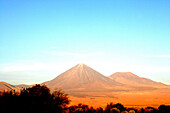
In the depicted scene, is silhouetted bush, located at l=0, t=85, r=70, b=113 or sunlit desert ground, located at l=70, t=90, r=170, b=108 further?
sunlit desert ground, located at l=70, t=90, r=170, b=108

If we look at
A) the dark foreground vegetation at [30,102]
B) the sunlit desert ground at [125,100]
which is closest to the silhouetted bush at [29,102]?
the dark foreground vegetation at [30,102]

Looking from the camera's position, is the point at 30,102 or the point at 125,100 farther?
the point at 125,100

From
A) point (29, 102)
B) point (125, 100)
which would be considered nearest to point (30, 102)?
point (29, 102)

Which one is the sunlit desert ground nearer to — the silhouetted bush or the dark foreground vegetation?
the dark foreground vegetation

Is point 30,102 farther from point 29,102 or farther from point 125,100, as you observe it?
point 125,100

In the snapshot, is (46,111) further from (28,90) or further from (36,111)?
(28,90)

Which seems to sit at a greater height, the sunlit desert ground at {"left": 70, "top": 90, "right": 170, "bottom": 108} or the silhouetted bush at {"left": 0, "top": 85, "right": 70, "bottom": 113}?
the silhouetted bush at {"left": 0, "top": 85, "right": 70, "bottom": 113}

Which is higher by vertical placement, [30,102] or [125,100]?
→ [30,102]

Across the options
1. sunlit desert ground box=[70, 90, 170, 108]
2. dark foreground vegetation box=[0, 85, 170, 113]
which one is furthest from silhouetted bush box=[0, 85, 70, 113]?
sunlit desert ground box=[70, 90, 170, 108]

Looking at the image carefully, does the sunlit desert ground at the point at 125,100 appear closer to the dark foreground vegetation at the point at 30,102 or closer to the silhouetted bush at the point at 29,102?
the dark foreground vegetation at the point at 30,102

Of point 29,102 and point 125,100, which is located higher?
point 29,102

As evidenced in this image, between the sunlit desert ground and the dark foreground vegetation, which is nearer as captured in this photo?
the dark foreground vegetation
